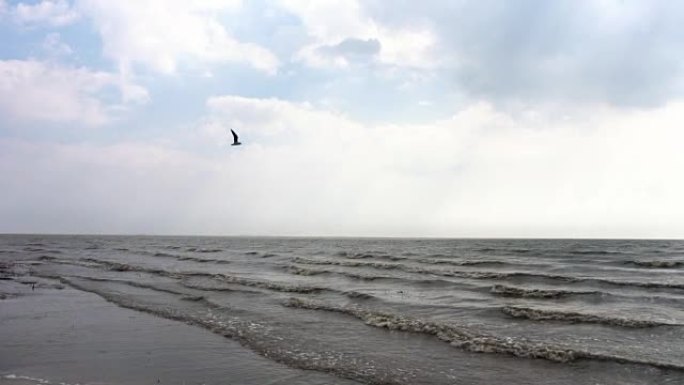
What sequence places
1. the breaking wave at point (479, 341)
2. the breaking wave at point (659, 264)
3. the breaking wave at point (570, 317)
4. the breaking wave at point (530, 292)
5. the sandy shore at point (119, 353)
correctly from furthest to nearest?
the breaking wave at point (659, 264)
the breaking wave at point (530, 292)
the breaking wave at point (570, 317)
the breaking wave at point (479, 341)
the sandy shore at point (119, 353)

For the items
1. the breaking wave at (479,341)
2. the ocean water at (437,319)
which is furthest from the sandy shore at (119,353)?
the breaking wave at (479,341)

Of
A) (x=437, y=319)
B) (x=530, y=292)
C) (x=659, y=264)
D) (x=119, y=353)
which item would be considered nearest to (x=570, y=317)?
(x=437, y=319)

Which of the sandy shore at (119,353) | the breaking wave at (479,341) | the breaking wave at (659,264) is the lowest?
the sandy shore at (119,353)

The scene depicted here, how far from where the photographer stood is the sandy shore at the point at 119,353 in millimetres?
10688

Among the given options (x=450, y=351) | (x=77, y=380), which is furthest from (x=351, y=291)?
(x=77, y=380)

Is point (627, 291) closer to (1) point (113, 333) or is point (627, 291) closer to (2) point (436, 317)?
(2) point (436, 317)

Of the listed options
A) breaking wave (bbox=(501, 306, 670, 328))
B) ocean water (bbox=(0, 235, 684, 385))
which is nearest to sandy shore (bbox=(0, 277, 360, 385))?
ocean water (bbox=(0, 235, 684, 385))

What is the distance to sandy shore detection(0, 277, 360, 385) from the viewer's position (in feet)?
35.1

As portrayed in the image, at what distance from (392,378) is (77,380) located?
6.70m

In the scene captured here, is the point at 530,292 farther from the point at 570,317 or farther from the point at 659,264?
the point at 659,264

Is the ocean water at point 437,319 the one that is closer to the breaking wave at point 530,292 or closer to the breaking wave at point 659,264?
the breaking wave at point 530,292

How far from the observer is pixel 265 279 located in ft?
104

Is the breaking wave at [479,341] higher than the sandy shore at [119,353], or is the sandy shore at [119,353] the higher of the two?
the breaking wave at [479,341]

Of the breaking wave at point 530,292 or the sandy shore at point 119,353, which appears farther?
the breaking wave at point 530,292
